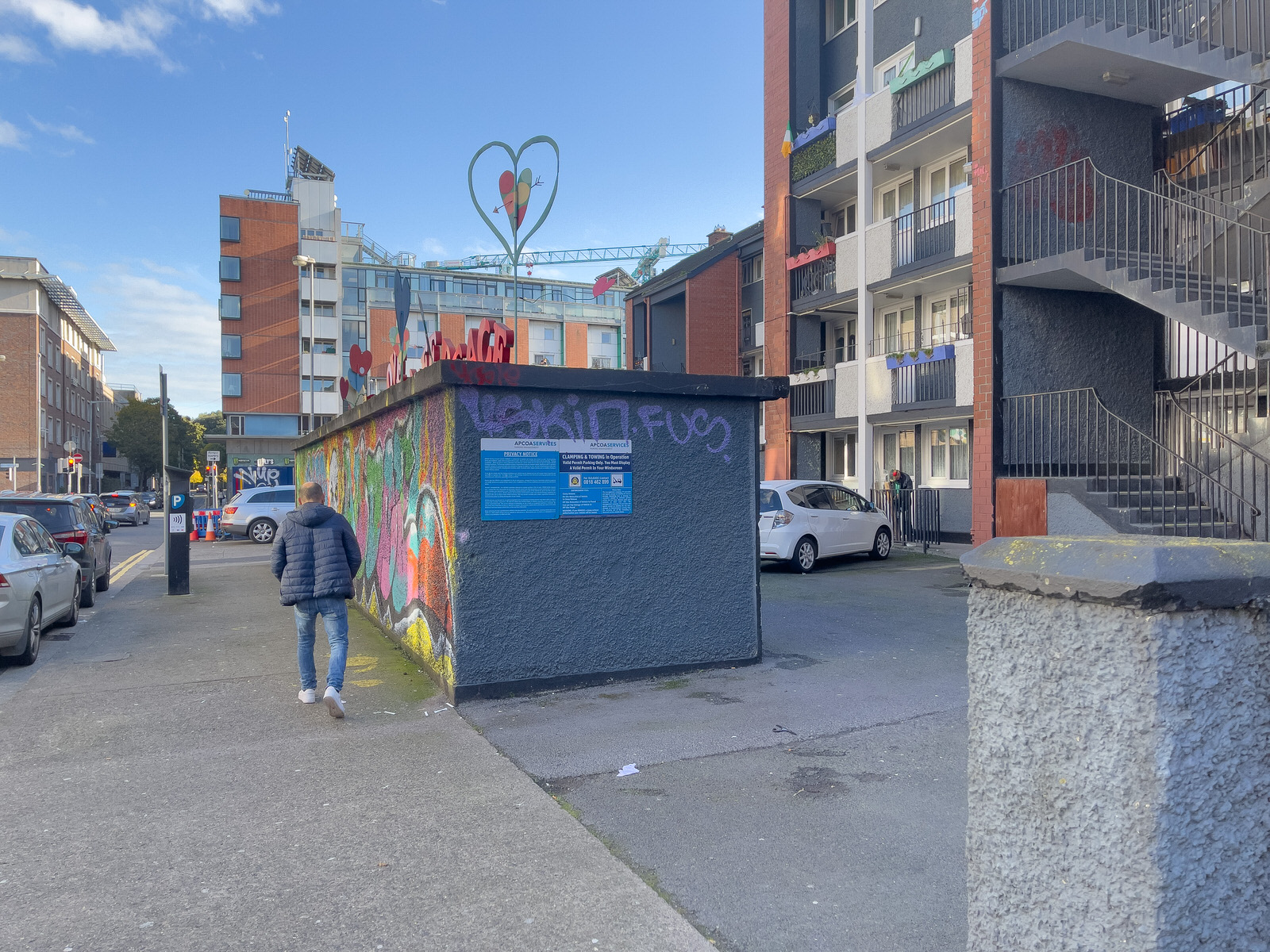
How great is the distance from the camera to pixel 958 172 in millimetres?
19609

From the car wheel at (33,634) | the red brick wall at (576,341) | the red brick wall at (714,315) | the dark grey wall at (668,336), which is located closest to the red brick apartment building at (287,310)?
the red brick wall at (576,341)

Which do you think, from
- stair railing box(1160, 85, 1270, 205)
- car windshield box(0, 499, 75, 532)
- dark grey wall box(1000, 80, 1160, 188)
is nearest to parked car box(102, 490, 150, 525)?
car windshield box(0, 499, 75, 532)

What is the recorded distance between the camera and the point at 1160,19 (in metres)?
14.1

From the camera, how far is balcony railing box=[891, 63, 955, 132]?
18.3 metres

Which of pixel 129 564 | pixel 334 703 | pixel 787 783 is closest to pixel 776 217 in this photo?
pixel 129 564

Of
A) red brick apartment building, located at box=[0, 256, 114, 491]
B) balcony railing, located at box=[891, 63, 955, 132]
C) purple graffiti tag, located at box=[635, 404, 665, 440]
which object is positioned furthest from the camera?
red brick apartment building, located at box=[0, 256, 114, 491]

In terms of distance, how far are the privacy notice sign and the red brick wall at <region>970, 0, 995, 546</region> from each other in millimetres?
10244

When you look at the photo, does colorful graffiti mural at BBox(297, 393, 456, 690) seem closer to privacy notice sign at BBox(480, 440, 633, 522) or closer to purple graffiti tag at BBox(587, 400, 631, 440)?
privacy notice sign at BBox(480, 440, 633, 522)

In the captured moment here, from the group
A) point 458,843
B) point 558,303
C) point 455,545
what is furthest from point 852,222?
point 558,303

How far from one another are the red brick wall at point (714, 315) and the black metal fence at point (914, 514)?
42.5ft

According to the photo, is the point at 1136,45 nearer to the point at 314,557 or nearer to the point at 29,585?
the point at 314,557

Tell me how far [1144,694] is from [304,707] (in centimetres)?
614

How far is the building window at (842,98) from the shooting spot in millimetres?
22750

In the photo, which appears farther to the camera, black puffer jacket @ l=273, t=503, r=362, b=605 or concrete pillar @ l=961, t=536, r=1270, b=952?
black puffer jacket @ l=273, t=503, r=362, b=605
